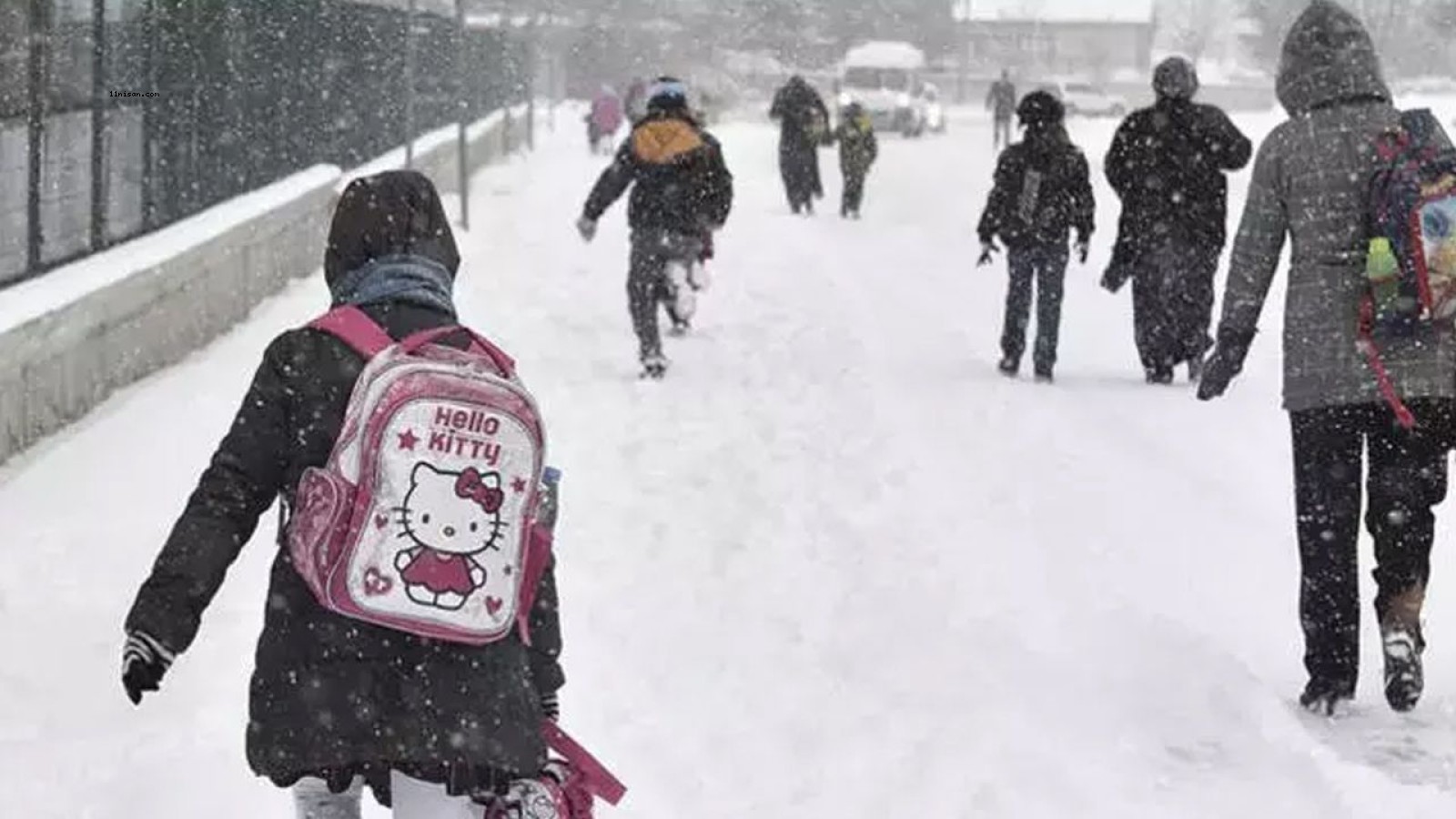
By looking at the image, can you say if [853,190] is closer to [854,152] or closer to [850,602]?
[854,152]

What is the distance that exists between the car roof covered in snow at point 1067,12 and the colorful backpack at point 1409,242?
110728mm

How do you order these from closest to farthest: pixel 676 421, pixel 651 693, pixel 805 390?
1. pixel 651 693
2. pixel 676 421
3. pixel 805 390

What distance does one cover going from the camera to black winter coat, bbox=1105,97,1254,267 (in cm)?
1194

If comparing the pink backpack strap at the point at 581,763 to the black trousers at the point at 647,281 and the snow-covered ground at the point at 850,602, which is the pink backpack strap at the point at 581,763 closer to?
the snow-covered ground at the point at 850,602

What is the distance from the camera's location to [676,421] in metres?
11.3

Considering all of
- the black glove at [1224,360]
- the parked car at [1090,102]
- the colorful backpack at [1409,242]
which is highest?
the colorful backpack at [1409,242]

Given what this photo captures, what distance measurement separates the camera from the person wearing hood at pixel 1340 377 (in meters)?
5.93

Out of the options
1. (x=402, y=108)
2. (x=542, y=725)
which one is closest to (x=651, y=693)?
(x=542, y=725)

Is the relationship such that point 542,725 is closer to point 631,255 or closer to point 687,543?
point 687,543

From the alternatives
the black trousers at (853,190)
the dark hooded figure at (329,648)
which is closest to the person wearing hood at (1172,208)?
the dark hooded figure at (329,648)

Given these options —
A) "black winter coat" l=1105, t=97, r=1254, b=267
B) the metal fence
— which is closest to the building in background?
the metal fence

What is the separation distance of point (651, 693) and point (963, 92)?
9599 centimetres

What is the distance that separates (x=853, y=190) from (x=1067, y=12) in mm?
92570

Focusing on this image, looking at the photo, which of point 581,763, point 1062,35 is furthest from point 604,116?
point 1062,35
